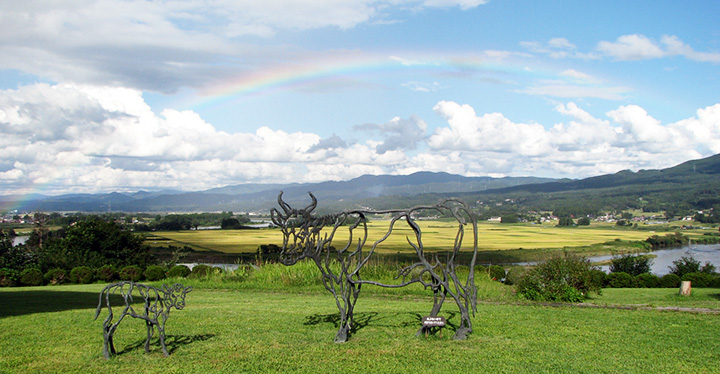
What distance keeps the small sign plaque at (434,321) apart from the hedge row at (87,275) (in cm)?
1663

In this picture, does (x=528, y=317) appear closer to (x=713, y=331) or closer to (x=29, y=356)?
(x=713, y=331)

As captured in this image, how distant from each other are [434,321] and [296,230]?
3181mm

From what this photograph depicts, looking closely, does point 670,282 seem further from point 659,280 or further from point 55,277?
point 55,277

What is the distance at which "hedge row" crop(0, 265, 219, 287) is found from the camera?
22234mm

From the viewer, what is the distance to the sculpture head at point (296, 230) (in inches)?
353

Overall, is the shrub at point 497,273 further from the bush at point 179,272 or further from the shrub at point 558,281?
the bush at point 179,272

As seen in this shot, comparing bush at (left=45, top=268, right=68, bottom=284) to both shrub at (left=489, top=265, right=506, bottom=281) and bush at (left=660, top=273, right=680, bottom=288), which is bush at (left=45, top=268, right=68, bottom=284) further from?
bush at (left=660, top=273, right=680, bottom=288)

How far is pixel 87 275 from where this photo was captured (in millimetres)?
23828

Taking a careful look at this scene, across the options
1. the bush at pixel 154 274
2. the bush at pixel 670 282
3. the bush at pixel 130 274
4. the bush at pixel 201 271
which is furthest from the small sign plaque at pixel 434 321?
the bush at pixel 130 274

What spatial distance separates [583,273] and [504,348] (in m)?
8.47

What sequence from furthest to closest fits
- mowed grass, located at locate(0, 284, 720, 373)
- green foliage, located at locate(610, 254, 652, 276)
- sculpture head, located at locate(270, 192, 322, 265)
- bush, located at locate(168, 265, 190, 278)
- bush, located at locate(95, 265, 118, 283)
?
green foliage, located at locate(610, 254, 652, 276) < bush, located at locate(168, 265, 190, 278) < bush, located at locate(95, 265, 118, 283) < sculpture head, located at locate(270, 192, 322, 265) < mowed grass, located at locate(0, 284, 720, 373)

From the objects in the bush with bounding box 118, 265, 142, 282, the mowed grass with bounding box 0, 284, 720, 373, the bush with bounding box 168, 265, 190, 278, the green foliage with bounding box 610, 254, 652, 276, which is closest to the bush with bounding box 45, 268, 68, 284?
the bush with bounding box 118, 265, 142, 282

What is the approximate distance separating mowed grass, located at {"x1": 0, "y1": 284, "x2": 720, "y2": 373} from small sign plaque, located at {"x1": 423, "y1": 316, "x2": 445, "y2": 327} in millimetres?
363

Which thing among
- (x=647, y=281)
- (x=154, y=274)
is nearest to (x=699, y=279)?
(x=647, y=281)
